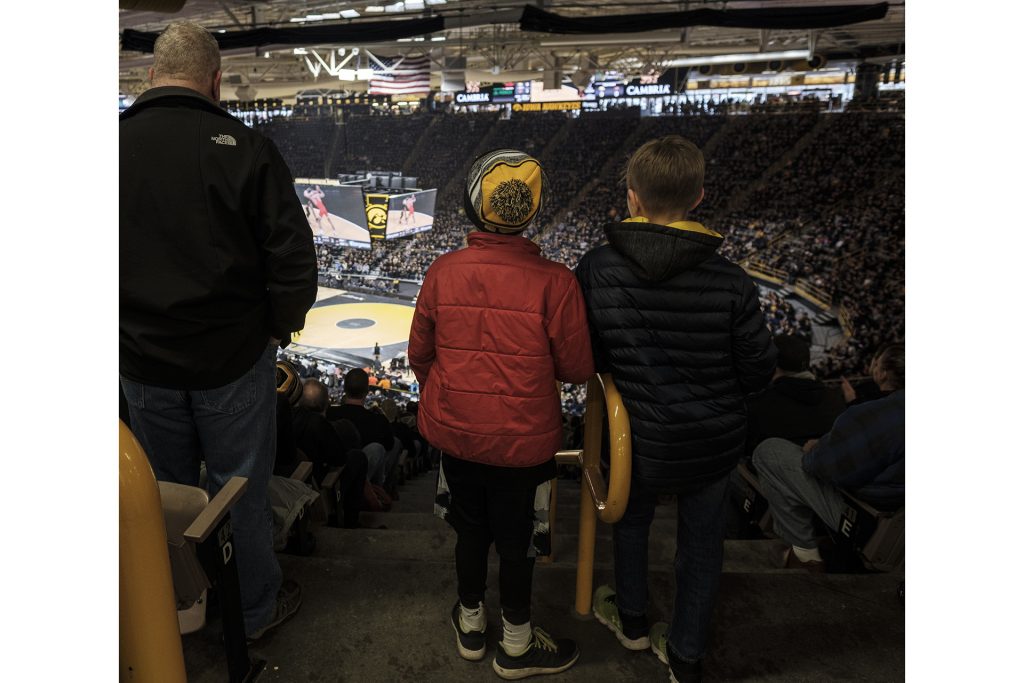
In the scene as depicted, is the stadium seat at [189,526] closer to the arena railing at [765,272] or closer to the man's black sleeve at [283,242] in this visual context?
the man's black sleeve at [283,242]

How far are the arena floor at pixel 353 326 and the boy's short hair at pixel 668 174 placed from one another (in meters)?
13.0

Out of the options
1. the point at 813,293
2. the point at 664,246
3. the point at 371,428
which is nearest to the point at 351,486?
the point at 371,428

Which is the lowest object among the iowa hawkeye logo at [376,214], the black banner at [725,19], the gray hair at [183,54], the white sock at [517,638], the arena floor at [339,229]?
the white sock at [517,638]

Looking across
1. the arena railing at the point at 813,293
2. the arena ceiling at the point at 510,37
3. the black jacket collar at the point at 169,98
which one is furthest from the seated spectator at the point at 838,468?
the arena railing at the point at 813,293

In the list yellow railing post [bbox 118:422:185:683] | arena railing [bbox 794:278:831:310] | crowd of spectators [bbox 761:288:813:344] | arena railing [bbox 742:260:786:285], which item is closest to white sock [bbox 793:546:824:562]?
yellow railing post [bbox 118:422:185:683]

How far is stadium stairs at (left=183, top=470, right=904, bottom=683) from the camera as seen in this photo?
1659 mm

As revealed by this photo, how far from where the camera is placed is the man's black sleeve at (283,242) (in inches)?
55.0

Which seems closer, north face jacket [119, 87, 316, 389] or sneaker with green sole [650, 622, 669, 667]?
north face jacket [119, 87, 316, 389]

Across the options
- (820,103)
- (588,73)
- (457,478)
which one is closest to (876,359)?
(457,478)

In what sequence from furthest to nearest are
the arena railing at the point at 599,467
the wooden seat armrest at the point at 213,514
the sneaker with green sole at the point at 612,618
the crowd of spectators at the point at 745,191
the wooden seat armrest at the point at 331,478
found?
the crowd of spectators at the point at 745,191, the wooden seat armrest at the point at 331,478, the sneaker with green sole at the point at 612,618, the arena railing at the point at 599,467, the wooden seat armrest at the point at 213,514

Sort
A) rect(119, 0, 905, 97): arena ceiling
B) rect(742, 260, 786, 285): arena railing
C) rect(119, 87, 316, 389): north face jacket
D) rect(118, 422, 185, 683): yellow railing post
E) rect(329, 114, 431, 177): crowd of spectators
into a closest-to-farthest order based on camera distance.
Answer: rect(118, 422, 185, 683): yellow railing post → rect(119, 87, 316, 389): north face jacket → rect(119, 0, 905, 97): arena ceiling → rect(742, 260, 786, 285): arena railing → rect(329, 114, 431, 177): crowd of spectators

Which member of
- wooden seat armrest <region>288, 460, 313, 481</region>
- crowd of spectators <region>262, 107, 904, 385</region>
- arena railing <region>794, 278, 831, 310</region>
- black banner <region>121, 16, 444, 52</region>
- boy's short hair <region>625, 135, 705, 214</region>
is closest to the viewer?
boy's short hair <region>625, 135, 705, 214</region>

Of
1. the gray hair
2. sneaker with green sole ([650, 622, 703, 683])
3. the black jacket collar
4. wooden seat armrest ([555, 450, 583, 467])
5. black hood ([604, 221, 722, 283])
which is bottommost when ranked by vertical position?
sneaker with green sole ([650, 622, 703, 683])

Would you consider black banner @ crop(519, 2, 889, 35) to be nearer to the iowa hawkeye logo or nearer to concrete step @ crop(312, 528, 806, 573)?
concrete step @ crop(312, 528, 806, 573)
